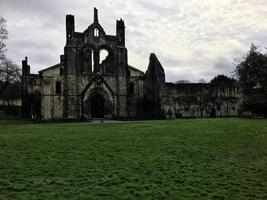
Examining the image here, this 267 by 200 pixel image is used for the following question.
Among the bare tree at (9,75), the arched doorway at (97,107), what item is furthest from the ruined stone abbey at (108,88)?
the bare tree at (9,75)

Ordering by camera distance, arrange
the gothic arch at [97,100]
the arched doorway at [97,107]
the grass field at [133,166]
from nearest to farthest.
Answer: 1. the grass field at [133,166]
2. the gothic arch at [97,100]
3. the arched doorway at [97,107]

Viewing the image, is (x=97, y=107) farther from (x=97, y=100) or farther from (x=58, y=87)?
(x=58, y=87)

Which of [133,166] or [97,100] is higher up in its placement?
[97,100]

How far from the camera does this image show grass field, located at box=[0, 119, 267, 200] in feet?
44.7

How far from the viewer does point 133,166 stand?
1698cm

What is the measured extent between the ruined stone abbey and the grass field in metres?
24.3

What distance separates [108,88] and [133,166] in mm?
34498

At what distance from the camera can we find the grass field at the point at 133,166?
13609 mm

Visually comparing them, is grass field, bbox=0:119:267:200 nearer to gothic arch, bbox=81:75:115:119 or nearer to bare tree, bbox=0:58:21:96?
gothic arch, bbox=81:75:115:119

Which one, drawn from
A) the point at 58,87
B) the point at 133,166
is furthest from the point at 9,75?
the point at 133,166

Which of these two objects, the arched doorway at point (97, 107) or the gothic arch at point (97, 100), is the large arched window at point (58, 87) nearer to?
the gothic arch at point (97, 100)

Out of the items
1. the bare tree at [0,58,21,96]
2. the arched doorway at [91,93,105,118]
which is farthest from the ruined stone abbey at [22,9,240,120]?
the bare tree at [0,58,21,96]

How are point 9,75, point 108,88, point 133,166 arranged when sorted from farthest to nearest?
point 9,75 < point 108,88 < point 133,166

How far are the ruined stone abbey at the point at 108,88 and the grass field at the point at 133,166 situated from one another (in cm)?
2426
